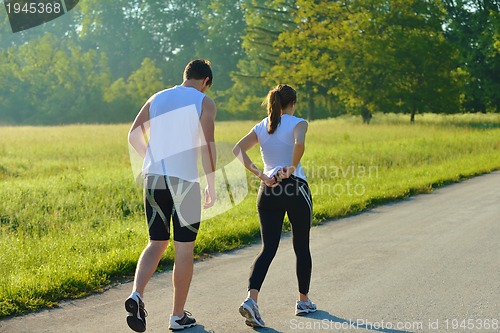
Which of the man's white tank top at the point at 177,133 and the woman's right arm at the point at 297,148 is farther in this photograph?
the woman's right arm at the point at 297,148

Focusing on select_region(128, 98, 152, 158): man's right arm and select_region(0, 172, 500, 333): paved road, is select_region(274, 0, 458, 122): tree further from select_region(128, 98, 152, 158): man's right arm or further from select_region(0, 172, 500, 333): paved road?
select_region(128, 98, 152, 158): man's right arm

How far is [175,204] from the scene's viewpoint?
500 centimetres

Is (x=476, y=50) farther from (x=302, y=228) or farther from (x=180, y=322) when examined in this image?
(x=180, y=322)

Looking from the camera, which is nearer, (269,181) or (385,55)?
(269,181)

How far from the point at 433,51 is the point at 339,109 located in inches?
880

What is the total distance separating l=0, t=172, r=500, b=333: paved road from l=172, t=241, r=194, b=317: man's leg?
20 centimetres

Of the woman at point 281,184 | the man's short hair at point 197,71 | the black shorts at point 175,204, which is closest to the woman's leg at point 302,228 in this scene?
the woman at point 281,184

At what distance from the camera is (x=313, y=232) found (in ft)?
31.7

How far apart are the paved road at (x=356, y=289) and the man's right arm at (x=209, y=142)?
3.22 ft

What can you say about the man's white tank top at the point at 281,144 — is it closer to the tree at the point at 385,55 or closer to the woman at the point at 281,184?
the woman at the point at 281,184

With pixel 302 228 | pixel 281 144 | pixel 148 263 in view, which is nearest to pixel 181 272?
pixel 148 263

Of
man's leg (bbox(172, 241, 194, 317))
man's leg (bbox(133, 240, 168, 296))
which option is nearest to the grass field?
man's leg (bbox(133, 240, 168, 296))

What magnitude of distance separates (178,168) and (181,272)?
73cm

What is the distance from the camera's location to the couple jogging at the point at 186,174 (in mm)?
5004
